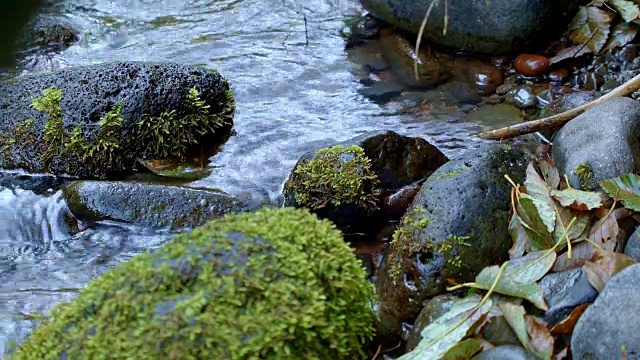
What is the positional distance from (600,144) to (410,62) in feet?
10.7

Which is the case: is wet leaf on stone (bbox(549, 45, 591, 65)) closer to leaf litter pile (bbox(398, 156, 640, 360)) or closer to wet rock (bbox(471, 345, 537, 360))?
leaf litter pile (bbox(398, 156, 640, 360))

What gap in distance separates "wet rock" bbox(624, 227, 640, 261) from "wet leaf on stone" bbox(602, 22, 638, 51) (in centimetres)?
379

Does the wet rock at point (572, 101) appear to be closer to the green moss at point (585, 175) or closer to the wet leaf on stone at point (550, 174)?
the wet leaf on stone at point (550, 174)

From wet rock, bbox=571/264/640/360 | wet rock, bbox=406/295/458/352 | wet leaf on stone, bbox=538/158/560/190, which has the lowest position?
wet rock, bbox=406/295/458/352

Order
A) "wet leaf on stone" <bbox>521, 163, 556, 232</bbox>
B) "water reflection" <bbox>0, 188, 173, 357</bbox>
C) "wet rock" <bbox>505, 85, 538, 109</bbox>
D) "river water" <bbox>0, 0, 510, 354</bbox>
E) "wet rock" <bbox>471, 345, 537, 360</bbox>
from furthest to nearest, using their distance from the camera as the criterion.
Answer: "wet rock" <bbox>505, 85, 538, 109</bbox>
"river water" <bbox>0, 0, 510, 354</bbox>
"water reflection" <bbox>0, 188, 173, 357</bbox>
"wet leaf on stone" <bbox>521, 163, 556, 232</bbox>
"wet rock" <bbox>471, 345, 537, 360</bbox>

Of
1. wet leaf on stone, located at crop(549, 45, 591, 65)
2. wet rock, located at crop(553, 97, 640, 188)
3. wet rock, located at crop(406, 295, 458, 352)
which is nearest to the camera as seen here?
wet rock, located at crop(406, 295, 458, 352)

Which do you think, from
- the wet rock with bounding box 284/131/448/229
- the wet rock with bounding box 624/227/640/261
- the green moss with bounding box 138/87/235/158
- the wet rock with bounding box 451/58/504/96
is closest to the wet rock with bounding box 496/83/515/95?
the wet rock with bounding box 451/58/504/96

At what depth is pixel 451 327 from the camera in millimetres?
3068

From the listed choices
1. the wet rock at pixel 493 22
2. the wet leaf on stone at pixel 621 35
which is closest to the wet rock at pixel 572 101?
the wet rock at pixel 493 22

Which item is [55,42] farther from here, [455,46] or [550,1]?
[550,1]

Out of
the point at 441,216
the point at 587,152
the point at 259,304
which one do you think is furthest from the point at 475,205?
the point at 259,304

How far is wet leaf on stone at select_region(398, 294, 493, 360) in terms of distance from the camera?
2.93 meters

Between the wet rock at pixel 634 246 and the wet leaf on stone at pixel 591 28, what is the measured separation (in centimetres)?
373

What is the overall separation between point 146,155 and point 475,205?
3.08m
